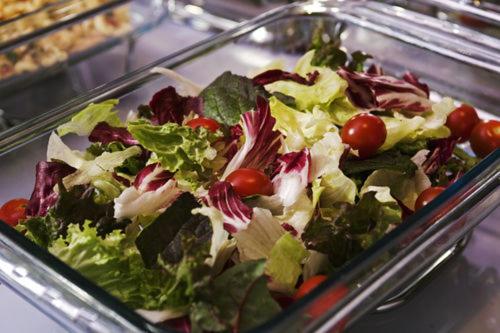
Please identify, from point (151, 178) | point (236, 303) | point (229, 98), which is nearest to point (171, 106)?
point (229, 98)

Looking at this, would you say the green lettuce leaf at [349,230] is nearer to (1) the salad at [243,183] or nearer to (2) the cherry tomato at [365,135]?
(1) the salad at [243,183]

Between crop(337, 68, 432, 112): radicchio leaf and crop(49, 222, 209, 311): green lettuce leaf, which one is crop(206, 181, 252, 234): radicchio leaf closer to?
crop(49, 222, 209, 311): green lettuce leaf

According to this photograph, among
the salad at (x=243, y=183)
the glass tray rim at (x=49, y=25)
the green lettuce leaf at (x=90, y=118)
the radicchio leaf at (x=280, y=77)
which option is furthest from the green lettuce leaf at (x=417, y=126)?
the glass tray rim at (x=49, y=25)

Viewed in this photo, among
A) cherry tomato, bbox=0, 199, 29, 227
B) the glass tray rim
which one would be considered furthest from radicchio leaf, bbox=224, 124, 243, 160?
the glass tray rim

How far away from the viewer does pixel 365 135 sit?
31.5 inches

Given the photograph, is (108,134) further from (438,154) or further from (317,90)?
(438,154)

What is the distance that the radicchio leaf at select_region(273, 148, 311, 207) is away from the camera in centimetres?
72

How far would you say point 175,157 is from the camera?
2.49ft

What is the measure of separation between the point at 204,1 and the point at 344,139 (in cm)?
74

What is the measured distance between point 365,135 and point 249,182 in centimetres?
16

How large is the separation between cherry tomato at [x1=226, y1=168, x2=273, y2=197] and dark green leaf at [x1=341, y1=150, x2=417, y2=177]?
0.33 feet

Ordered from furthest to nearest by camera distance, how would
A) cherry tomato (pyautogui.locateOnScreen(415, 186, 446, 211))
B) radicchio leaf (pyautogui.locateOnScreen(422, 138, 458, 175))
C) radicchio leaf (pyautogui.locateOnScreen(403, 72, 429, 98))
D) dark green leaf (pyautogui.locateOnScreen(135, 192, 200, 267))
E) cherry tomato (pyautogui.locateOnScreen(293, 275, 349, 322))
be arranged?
radicchio leaf (pyautogui.locateOnScreen(403, 72, 429, 98)), radicchio leaf (pyautogui.locateOnScreen(422, 138, 458, 175)), cherry tomato (pyautogui.locateOnScreen(415, 186, 446, 211)), dark green leaf (pyautogui.locateOnScreen(135, 192, 200, 267)), cherry tomato (pyautogui.locateOnScreen(293, 275, 349, 322))

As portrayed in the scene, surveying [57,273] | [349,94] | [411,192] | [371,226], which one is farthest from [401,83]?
[57,273]

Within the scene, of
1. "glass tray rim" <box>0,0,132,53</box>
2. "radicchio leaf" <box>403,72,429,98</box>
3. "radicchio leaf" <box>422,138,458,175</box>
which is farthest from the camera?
"glass tray rim" <box>0,0,132,53</box>
